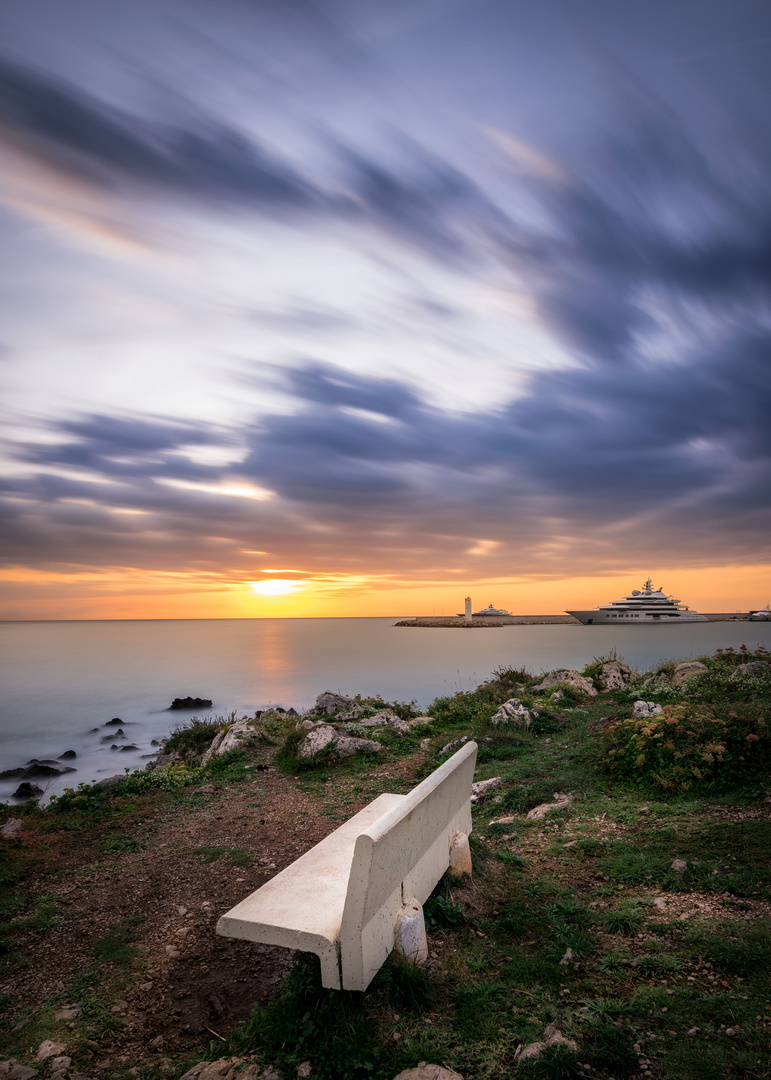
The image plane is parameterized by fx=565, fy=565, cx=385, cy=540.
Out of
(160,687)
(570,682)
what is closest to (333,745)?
(570,682)

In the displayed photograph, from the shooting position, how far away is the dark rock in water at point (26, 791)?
12.8 meters

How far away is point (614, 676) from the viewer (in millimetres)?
15250

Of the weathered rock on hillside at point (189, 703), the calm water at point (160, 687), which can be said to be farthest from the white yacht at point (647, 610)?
the weathered rock on hillside at point (189, 703)

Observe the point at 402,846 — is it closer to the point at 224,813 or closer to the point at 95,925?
the point at 95,925

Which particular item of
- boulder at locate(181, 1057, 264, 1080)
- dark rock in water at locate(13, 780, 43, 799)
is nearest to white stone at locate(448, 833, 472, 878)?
boulder at locate(181, 1057, 264, 1080)

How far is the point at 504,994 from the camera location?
321 centimetres

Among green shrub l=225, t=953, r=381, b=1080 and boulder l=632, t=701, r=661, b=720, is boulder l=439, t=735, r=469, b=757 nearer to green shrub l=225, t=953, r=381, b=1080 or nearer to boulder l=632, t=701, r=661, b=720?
boulder l=632, t=701, r=661, b=720

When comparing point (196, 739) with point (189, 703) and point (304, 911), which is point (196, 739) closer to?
point (304, 911)

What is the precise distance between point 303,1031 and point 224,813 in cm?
534

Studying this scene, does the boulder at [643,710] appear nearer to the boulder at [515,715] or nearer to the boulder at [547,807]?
the boulder at [515,715]

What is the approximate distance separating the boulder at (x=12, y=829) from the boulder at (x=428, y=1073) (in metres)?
6.26

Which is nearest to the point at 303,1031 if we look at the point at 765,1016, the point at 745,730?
the point at 765,1016

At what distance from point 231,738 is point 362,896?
939cm

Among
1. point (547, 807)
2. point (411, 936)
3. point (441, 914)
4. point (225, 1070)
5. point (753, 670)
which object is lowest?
point (547, 807)
